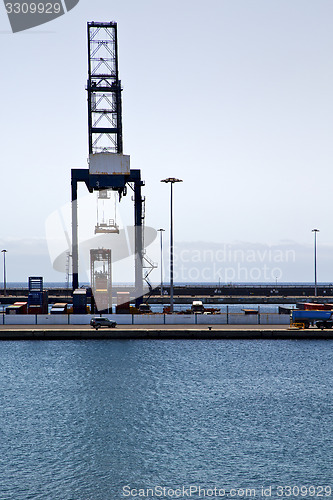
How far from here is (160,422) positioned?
32.0 meters

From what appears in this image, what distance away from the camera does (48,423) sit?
31578 millimetres

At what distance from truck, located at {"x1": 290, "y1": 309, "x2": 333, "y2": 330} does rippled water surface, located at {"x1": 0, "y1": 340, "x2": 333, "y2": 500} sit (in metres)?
14.4

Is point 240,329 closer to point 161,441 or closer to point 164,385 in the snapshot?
point 164,385

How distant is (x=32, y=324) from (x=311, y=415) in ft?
Answer: 153

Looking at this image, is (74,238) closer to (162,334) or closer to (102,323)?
(102,323)

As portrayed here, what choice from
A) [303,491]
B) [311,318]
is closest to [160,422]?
[303,491]

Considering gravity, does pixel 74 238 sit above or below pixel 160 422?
above

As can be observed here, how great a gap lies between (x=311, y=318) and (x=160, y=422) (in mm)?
40764

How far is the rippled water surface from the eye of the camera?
947 inches

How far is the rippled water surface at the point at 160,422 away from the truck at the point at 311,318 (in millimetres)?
14432

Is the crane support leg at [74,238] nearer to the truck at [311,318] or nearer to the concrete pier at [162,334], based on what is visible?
the concrete pier at [162,334]

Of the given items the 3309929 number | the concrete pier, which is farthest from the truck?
the 3309929 number

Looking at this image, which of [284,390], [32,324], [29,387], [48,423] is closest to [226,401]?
[284,390]

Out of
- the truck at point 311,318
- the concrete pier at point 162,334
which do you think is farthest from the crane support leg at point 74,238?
the truck at point 311,318
